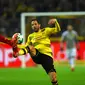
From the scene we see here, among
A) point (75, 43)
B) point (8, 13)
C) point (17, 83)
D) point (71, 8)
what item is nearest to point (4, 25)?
point (8, 13)

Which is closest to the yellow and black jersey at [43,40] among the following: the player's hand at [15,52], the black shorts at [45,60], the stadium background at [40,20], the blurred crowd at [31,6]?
the black shorts at [45,60]

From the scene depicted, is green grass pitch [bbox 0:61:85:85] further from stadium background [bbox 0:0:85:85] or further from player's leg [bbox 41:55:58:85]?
stadium background [bbox 0:0:85:85]

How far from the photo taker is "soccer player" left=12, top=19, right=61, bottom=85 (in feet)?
39.8

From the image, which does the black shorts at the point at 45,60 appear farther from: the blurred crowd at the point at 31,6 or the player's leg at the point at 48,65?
the blurred crowd at the point at 31,6

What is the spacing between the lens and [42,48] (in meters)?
12.5

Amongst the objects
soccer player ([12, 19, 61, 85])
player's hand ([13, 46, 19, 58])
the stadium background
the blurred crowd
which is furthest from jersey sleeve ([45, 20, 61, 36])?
the blurred crowd

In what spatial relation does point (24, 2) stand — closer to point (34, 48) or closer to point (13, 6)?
point (13, 6)

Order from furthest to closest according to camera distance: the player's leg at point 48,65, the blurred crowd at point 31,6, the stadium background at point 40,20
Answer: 1. the blurred crowd at point 31,6
2. the stadium background at point 40,20
3. the player's leg at point 48,65

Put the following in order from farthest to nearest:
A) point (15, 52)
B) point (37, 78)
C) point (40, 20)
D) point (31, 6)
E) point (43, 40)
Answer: point (31, 6) → point (40, 20) → point (37, 78) → point (43, 40) → point (15, 52)

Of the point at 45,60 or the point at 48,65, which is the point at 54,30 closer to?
the point at 45,60

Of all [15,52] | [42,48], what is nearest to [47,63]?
[42,48]

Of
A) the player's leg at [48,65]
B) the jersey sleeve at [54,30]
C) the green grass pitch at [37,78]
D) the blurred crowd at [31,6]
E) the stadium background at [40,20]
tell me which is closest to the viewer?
the player's leg at [48,65]

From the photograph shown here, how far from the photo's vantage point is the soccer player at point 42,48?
478 inches

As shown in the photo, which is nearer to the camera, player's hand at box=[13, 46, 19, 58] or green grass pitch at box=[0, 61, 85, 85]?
player's hand at box=[13, 46, 19, 58]
